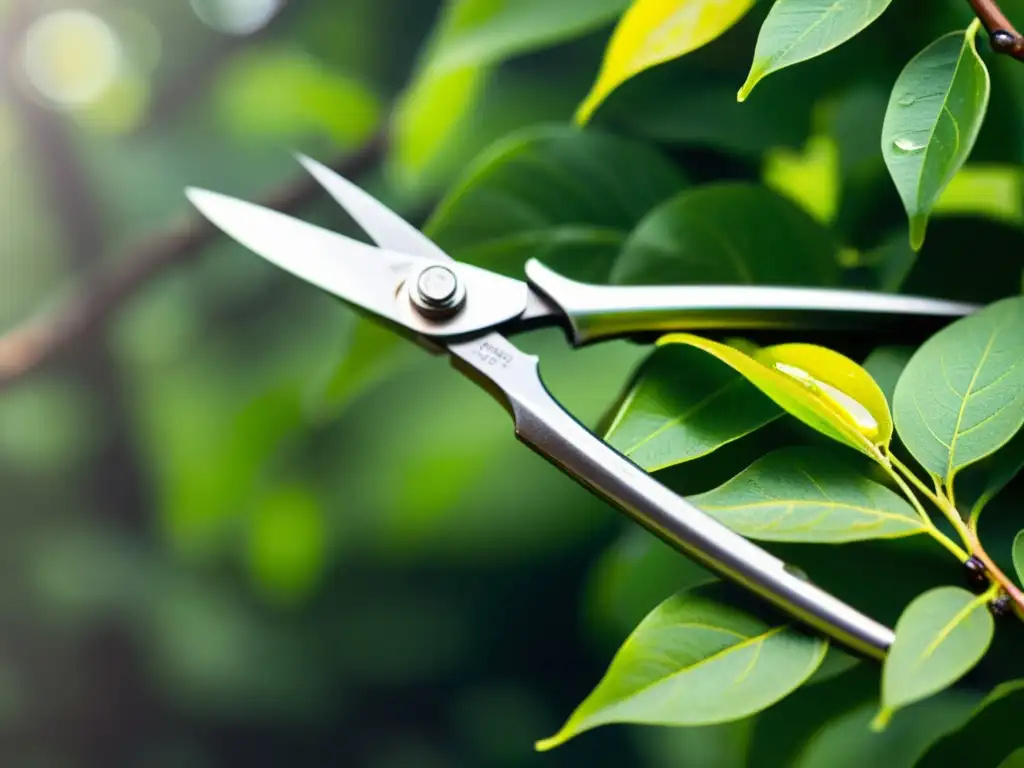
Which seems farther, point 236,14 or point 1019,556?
point 236,14

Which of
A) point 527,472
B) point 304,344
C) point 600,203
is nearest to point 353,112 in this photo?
point 304,344

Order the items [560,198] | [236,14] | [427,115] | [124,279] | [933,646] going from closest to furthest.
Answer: [933,646] < [560,198] < [427,115] < [124,279] < [236,14]

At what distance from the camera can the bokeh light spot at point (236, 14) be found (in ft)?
2.05

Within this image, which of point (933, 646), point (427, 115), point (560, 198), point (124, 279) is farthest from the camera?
point (124, 279)

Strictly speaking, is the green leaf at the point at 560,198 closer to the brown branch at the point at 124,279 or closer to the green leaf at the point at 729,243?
the green leaf at the point at 729,243

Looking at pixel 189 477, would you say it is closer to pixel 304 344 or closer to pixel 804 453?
pixel 304 344

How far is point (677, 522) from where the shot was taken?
0.19 metres

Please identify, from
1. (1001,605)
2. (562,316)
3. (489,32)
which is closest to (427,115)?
(489,32)

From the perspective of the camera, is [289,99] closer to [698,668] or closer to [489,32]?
[489,32]

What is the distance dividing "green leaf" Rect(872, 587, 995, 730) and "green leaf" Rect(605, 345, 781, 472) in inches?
2.0

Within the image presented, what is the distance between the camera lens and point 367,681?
0.54 metres

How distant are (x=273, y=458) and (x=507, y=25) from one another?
0.31 m

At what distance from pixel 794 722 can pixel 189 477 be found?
404 mm

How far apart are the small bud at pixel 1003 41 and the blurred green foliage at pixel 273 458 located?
0.44 feet
